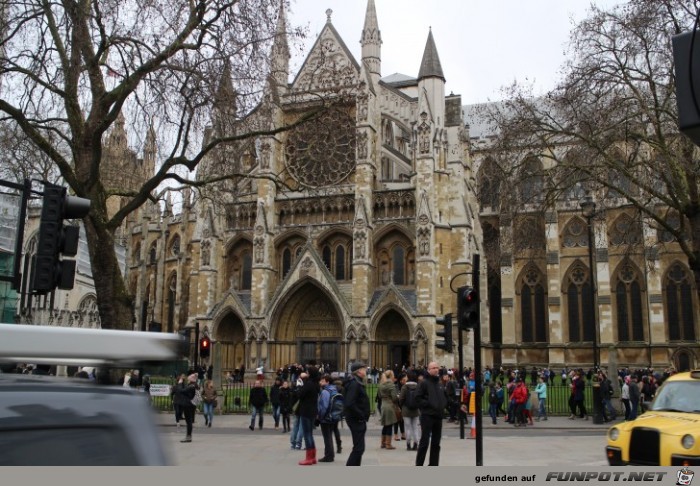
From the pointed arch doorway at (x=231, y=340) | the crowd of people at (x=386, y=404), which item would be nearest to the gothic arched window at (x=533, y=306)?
the pointed arch doorway at (x=231, y=340)

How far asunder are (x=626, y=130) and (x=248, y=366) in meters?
24.6

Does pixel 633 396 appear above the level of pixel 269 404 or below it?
above

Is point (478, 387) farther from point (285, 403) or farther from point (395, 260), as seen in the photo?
point (395, 260)

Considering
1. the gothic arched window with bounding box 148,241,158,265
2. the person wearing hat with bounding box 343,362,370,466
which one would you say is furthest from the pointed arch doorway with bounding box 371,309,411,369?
the person wearing hat with bounding box 343,362,370,466

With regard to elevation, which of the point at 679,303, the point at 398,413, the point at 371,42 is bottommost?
the point at 398,413

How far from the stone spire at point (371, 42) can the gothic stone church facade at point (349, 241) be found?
55 mm

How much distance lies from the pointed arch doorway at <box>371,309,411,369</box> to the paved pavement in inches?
622

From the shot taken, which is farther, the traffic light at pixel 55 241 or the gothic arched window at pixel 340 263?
the gothic arched window at pixel 340 263

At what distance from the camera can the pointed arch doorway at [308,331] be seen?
36906 millimetres

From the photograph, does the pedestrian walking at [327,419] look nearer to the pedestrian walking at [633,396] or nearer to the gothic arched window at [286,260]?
the pedestrian walking at [633,396]

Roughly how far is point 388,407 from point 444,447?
1.56 meters

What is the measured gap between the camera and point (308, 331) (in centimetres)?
3759

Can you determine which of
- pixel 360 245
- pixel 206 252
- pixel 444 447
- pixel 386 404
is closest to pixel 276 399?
pixel 386 404

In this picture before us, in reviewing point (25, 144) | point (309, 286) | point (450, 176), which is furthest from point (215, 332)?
point (25, 144)
